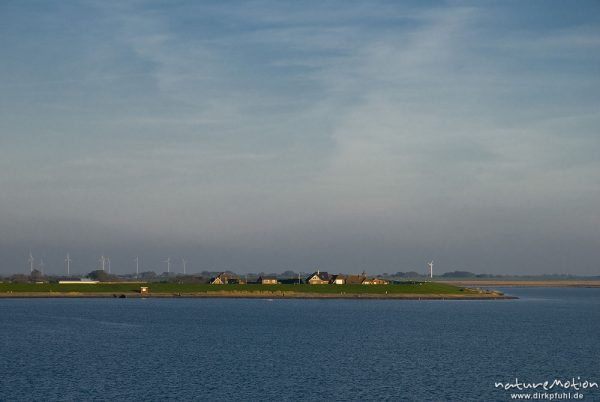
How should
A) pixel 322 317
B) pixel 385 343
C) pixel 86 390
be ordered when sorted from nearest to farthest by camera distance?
pixel 86 390
pixel 385 343
pixel 322 317

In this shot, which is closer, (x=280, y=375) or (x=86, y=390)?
(x=86, y=390)

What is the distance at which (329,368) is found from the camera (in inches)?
2872

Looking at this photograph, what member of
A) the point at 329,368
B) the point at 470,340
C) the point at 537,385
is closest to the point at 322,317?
the point at 470,340

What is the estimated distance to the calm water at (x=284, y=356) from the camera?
201 feet

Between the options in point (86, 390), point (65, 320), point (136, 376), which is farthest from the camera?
point (65, 320)

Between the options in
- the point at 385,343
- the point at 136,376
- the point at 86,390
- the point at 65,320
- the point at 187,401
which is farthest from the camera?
the point at 65,320

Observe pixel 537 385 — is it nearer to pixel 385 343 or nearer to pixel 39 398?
pixel 385 343

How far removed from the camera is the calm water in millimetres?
61375

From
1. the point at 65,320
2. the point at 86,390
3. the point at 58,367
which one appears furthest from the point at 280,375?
the point at 65,320

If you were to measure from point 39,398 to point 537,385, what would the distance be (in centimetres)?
3931

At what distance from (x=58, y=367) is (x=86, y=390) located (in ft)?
42.6

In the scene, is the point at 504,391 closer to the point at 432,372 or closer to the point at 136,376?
the point at 432,372

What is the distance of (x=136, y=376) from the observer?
67.8 m

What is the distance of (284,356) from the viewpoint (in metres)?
81.2
